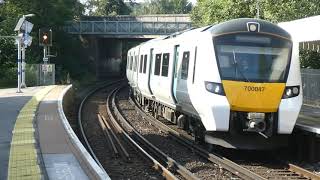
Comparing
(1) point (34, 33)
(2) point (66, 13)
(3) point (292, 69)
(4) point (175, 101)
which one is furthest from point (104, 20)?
(3) point (292, 69)

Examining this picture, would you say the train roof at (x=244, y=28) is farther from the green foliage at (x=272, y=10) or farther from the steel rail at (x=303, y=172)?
the green foliage at (x=272, y=10)

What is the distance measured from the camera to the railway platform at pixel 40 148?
1007 centimetres

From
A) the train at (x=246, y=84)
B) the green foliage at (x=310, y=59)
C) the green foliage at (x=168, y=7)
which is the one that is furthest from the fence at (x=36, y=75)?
the green foliage at (x=168, y=7)

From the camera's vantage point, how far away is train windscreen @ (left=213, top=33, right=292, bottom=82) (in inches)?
519

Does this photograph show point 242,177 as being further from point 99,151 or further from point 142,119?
point 142,119

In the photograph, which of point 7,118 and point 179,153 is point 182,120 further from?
point 7,118

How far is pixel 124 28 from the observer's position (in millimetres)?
65250

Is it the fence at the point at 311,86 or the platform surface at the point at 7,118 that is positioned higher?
the fence at the point at 311,86

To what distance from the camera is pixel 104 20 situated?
6694cm

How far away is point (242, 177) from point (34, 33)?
40.7 meters

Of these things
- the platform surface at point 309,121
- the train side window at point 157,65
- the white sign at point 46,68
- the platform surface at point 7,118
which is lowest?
the platform surface at point 7,118

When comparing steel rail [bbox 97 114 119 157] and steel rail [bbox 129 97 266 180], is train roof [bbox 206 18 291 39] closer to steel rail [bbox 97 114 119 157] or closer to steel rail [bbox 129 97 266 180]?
steel rail [bbox 129 97 266 180]

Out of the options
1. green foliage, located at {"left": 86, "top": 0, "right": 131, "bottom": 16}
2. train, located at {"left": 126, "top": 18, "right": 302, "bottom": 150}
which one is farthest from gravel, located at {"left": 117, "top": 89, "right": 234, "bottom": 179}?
green foliage, located at {"left": 86, "top": 0, "right": 131, "bottom": 16}

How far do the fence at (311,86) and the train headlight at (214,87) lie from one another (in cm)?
890
